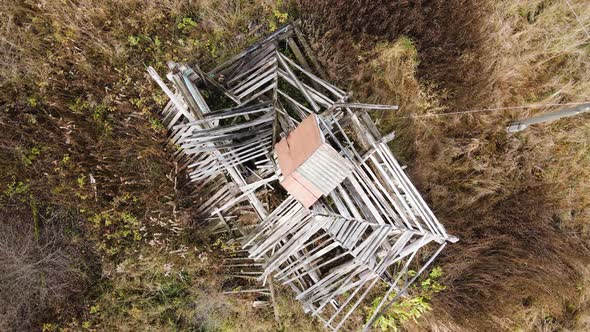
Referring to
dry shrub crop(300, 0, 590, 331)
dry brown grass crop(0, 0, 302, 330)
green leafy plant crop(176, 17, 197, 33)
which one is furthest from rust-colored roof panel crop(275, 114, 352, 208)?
green leafy plant crop(176, 17, 197, 33)

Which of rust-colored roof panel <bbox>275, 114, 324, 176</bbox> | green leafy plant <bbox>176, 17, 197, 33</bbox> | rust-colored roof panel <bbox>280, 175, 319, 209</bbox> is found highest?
green leafy plant <bbox>176, 17, 197, 33</bbox>

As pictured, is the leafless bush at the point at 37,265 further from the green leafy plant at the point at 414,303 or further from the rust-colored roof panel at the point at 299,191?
the green leafy plant at the point at 414,303

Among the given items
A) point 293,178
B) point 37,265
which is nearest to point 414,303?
point 293,178

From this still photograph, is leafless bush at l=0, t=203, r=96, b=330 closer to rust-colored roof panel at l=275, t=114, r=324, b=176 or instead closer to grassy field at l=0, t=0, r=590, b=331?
grassy field at l=0, t=0, r=590, b=331

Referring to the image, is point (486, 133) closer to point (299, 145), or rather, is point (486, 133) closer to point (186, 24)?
point (299, 145)

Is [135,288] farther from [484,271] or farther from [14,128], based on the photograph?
[484,271]

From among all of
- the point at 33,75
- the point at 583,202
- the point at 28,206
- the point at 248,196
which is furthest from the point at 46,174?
the point at 583,202

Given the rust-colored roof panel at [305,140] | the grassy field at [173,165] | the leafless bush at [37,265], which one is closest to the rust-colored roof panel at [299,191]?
the rust-colored roof panel at [305,140]
